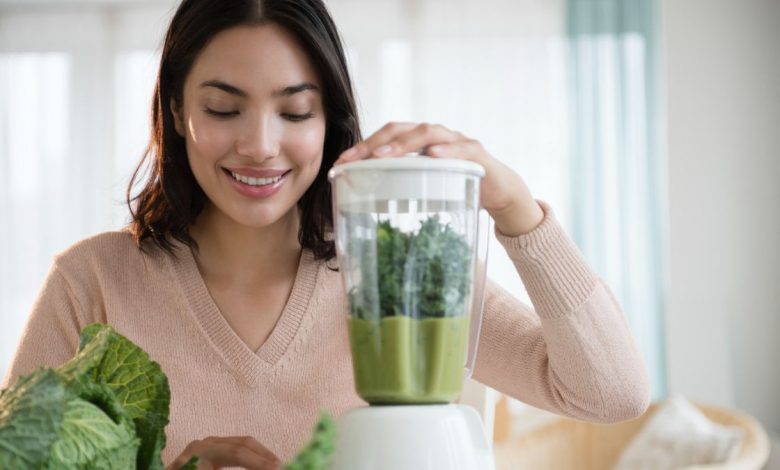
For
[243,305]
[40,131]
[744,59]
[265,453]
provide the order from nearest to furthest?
[265,453], [243,305], [744,59], [40,131]

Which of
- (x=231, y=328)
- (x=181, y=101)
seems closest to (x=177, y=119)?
(x=181, y=101)

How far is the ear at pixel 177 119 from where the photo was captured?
1380 millimetres

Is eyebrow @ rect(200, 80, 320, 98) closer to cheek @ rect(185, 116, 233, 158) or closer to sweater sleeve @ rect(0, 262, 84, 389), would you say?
cheek @ rect(185, 116, 233, 158)

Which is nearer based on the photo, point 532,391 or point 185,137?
point 532,391

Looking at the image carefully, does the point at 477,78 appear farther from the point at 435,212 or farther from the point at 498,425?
the point at 435,212

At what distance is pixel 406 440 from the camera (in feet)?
2.36

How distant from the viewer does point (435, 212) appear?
29.8 inches

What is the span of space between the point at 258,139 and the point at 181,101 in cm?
23

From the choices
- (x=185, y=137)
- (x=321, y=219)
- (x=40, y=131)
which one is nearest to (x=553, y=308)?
(x=321, y=219)

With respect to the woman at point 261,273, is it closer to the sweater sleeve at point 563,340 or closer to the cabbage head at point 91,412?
the sweater sleeve at point 563,340

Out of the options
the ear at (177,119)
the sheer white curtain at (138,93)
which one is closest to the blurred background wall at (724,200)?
the sheer white curtain at (138,93)

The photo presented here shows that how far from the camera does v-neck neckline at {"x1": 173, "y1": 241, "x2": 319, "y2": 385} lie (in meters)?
1.34

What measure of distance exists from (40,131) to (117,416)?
488cm

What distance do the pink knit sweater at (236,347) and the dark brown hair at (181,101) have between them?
4 centimetres
